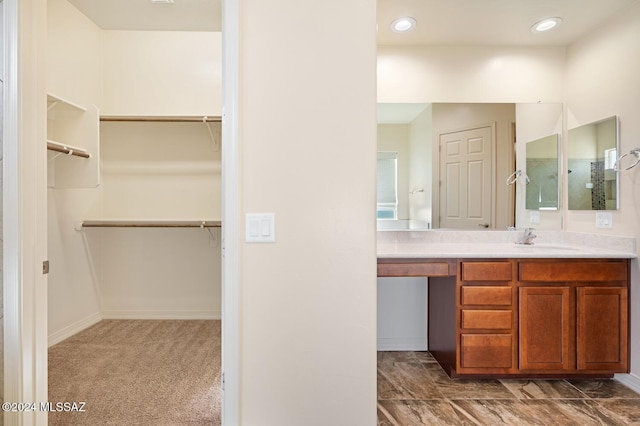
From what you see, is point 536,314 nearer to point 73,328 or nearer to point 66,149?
point 66,149

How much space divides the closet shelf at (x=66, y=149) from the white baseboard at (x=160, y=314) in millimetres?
1645

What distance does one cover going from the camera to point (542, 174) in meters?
2.73

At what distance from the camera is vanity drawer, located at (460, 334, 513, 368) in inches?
84.4

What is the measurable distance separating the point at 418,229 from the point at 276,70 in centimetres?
187

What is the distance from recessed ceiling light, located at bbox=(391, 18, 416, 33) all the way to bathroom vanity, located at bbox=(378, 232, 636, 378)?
168cm

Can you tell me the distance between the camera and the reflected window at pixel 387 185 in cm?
271

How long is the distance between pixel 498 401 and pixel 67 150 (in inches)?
134

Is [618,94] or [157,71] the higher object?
[157,71]

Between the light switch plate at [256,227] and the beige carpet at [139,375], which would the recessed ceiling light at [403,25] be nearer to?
the light switch plate at [256,227]

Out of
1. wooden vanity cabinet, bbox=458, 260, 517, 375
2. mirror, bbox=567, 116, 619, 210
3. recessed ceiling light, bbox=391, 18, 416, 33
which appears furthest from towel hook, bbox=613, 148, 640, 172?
recessed ceiling light, bbox=391, 18, 416, 33

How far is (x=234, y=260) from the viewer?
1263 mm

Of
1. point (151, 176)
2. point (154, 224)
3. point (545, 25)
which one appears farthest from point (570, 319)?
point (151, 176)

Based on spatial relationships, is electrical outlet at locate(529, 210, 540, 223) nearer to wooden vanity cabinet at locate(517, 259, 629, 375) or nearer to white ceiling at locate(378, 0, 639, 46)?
wooden vanity cabinet at locate(517, 259, 629, 375)

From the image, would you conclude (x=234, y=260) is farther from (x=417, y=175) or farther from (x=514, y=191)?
(x=514, y=191)
